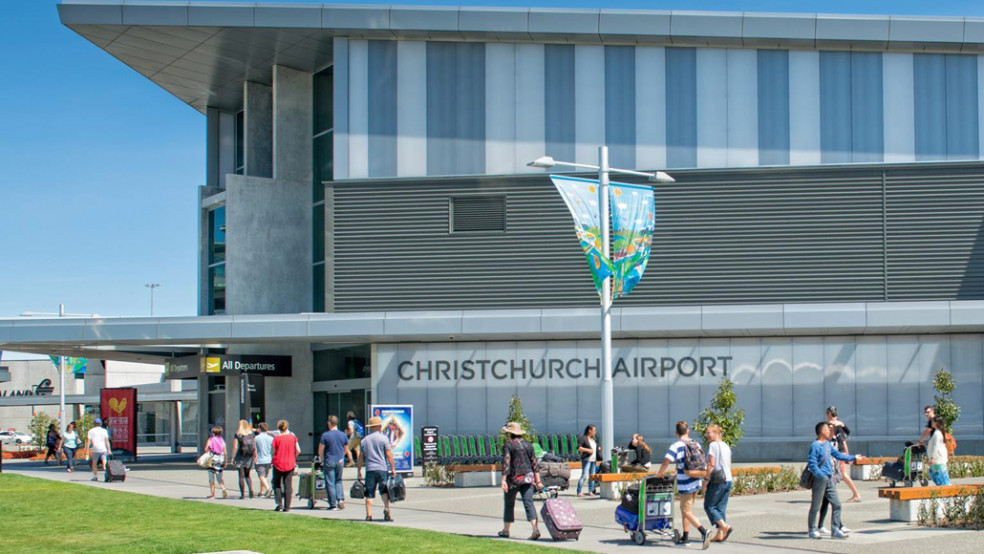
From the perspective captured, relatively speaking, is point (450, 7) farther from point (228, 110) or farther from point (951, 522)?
point (951, 522)

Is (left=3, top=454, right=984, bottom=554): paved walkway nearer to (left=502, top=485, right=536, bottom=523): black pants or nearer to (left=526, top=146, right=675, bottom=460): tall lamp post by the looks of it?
(left=502, top=485, right=536, bottom=523): black pants

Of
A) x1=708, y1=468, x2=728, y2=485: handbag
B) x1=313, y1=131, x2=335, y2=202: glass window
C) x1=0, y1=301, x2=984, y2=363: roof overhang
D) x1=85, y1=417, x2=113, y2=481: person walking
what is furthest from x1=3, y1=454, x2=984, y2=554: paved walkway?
x1=313, y1=131, x2=335, y2=202: glass window

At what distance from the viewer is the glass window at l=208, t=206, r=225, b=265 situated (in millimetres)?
43594

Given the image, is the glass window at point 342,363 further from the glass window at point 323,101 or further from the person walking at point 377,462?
the person walking at point 377,462

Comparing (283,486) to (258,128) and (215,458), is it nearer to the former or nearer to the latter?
(215,458)

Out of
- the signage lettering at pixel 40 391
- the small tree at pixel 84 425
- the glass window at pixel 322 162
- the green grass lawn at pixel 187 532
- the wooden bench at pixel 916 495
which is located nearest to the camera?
the green grass lawn at pixel 187 532

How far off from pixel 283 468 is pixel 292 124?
2192 centimetres

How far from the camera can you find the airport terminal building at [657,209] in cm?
3350

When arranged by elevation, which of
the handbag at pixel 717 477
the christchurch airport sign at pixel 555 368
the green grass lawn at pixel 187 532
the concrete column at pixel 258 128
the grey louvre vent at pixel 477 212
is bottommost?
the green grass lawn at pixel 187 532

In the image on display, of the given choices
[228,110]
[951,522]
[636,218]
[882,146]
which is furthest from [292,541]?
[228,110]

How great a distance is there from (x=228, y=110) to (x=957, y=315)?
28.9 metres

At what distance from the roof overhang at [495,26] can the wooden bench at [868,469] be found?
14038 mm

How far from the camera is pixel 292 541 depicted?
15211 mm

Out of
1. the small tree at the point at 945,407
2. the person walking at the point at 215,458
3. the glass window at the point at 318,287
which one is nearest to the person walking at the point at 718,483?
the person walking at the point at 215,458
